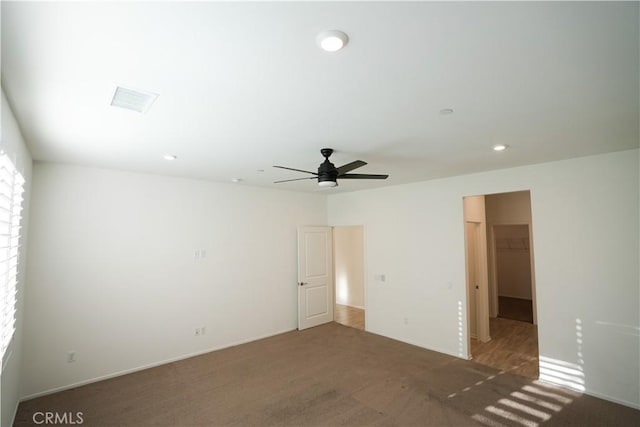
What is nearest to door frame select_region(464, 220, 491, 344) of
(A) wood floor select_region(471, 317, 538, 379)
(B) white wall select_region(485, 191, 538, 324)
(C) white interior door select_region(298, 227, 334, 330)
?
(A) wood floor select_region(471, 317, 538, 379)

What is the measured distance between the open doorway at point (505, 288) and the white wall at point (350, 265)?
9.75 ft

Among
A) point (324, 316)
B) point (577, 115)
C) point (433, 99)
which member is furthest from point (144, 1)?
point (324, 316)

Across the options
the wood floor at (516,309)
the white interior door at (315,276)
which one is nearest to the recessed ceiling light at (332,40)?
the white interior door at (315,276)

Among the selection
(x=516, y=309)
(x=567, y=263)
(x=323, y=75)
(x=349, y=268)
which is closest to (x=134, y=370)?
(x=323, y=75)

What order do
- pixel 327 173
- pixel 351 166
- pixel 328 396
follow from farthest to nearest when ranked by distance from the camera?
1. pixel 328 396
2. pixel 327 173
3. pixel 351 166

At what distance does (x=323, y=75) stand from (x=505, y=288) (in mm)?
9740

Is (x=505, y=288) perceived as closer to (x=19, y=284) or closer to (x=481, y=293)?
(x=481, y=293)

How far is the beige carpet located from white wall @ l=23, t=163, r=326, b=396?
0.39 m

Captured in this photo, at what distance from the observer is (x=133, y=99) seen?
2203 mm

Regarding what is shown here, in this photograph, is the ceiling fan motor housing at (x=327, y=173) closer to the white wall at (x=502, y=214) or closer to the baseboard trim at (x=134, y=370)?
the baseboard trim at (x=134, y=370)

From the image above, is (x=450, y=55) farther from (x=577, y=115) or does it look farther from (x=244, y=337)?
(x=244, y=337)

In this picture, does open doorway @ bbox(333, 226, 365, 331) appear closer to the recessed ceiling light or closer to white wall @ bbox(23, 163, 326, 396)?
white wall @ bbox(23, 163, 326, 396)

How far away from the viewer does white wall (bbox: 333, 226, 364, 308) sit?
26.9 feet

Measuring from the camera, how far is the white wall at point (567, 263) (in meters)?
3.43
